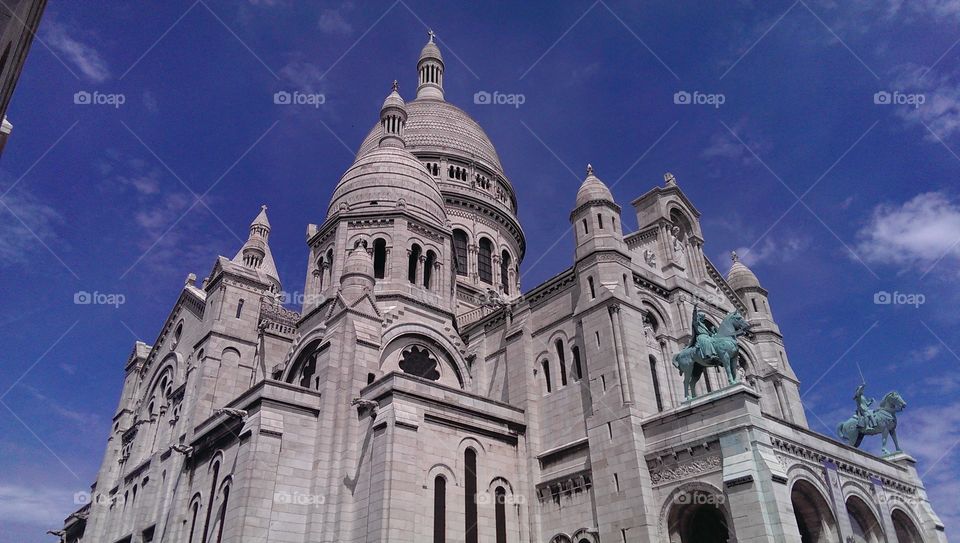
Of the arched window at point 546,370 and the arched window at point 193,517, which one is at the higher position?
the arched window at point 546,370

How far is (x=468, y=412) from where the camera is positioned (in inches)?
1093

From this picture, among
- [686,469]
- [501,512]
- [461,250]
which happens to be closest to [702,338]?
[686,469]

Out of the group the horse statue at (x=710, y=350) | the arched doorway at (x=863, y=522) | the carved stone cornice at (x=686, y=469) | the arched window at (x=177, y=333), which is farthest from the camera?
the arched window at (x=177, y=333)

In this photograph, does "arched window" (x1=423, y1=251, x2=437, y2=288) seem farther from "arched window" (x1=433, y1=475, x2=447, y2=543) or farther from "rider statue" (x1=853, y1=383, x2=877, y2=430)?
"rider statue" (x1=853, y1=383, x2=877, y2=430)

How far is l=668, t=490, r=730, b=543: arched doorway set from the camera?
74.2 feet

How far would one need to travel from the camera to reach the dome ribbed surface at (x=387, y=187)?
37.4m

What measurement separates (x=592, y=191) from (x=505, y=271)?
2002 cm

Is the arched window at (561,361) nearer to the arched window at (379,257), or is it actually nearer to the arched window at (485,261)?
the arched window at (379,257)

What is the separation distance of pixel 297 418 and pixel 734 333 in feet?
57.6

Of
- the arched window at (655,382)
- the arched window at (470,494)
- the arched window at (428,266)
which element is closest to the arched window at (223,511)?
the arched window at (470,494)

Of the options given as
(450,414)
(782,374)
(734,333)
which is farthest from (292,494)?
(782,374)

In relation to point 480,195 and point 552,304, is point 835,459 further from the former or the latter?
point 480,195

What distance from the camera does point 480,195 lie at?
170ft

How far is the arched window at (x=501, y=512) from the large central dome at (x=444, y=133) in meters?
31.0
